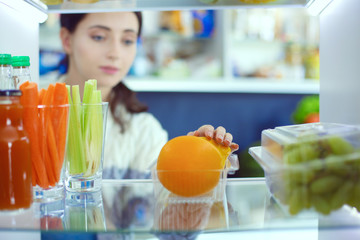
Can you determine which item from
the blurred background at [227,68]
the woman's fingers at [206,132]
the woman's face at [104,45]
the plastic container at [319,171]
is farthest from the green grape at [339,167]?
the blurred background at [227,68]

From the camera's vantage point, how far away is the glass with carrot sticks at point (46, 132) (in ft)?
1.96

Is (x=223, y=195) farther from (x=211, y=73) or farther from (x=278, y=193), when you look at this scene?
(x=211, y=73)

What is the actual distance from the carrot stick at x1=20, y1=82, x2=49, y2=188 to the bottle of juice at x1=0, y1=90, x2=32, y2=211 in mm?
28

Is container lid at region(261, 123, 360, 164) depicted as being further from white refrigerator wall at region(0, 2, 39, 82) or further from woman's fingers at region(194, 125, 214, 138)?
white refrigerator wall at region(0, 2, 39, 82)

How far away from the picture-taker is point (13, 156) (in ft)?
1.79

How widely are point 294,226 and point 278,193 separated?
0.30 ft

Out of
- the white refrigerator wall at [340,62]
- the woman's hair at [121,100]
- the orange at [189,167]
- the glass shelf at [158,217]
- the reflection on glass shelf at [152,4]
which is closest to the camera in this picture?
the glass shelf at [158,217]

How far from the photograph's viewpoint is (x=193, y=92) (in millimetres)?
3068

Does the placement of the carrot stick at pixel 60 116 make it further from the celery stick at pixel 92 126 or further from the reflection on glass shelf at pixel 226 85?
the reflection on glass shelf at pixel 226 85

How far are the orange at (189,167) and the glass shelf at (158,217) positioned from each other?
1.1 inches

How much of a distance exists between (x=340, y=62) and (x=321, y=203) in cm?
37

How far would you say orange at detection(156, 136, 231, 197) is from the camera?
587mm

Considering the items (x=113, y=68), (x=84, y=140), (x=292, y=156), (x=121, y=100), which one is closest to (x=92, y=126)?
(x=84, y=140)

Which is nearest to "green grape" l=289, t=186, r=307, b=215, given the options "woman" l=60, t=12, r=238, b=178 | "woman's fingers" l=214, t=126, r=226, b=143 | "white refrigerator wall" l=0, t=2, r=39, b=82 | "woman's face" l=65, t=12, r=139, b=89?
"woman's fingers" l=214, t=126, r=226, b=143
